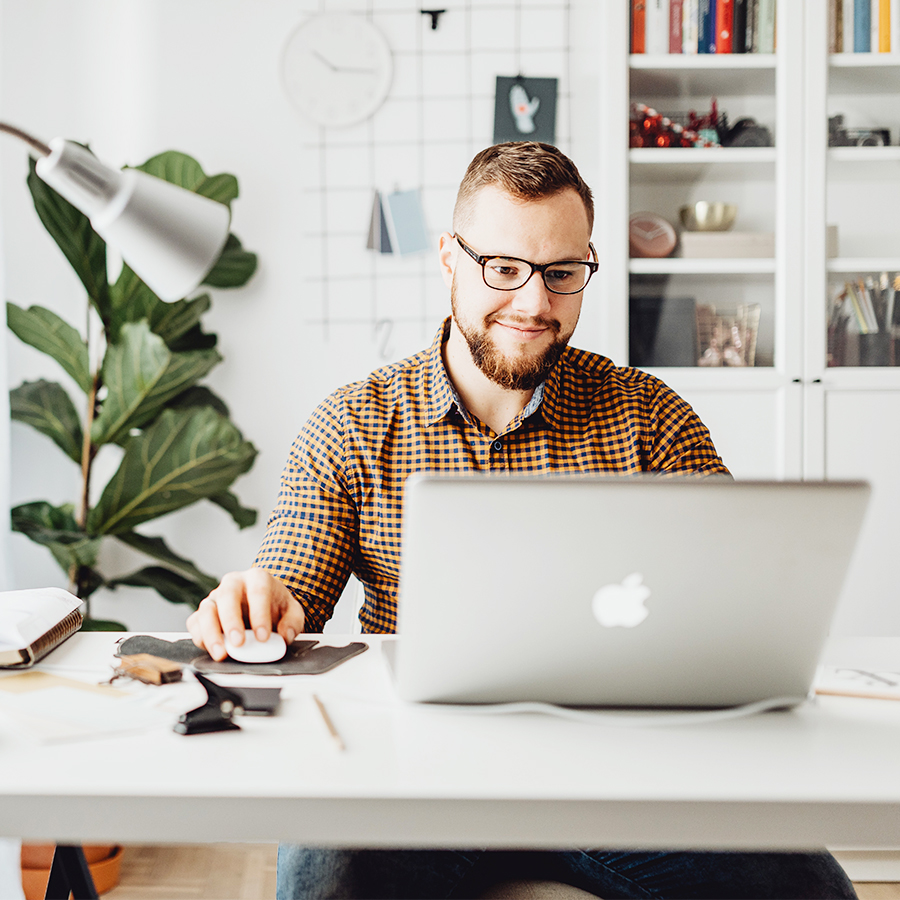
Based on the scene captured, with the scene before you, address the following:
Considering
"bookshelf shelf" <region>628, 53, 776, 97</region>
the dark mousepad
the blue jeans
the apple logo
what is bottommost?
the blue jeans

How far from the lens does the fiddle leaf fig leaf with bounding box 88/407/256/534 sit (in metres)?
1.91

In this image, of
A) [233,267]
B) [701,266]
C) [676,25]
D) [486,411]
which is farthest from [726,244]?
[233,267]

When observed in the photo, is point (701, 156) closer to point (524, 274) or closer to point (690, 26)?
point (690, 26)

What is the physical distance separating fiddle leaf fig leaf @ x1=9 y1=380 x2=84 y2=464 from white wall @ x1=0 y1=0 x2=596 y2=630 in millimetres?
253

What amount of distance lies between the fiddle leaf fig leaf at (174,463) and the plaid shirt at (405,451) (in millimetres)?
678

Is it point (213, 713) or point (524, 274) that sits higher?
point (524, 274)

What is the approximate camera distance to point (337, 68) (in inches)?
90.8

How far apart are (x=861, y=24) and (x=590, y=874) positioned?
2.17 meters

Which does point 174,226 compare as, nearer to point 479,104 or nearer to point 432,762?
point 432,762

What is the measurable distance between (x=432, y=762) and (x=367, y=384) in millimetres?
819

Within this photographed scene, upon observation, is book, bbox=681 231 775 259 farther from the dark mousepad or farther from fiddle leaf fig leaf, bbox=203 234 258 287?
the dark mousepad

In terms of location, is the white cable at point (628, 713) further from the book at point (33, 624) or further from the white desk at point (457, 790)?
the book at point (33, 624)

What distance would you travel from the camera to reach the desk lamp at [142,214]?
2.06ft

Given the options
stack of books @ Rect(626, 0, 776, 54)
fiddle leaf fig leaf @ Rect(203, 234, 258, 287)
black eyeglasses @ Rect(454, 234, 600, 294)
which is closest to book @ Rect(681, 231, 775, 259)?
stack of books @ Rect(626, 0, 776, 54)
